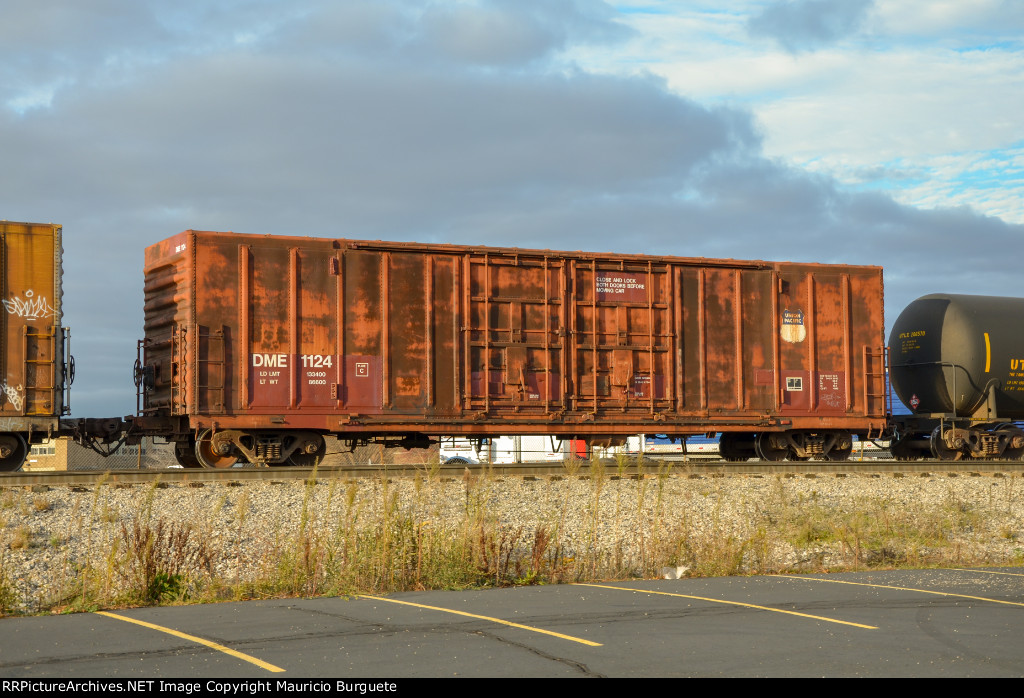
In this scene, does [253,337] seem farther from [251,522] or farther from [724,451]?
[724,451]

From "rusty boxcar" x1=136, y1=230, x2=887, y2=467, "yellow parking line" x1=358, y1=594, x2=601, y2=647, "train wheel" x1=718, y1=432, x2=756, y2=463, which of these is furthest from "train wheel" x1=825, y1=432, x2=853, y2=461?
"yellow parking line" x1=358, y1=594, x2=601, y2=647

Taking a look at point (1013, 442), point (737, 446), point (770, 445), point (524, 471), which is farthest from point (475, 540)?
point (1013, 442)

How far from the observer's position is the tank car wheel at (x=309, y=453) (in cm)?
1747

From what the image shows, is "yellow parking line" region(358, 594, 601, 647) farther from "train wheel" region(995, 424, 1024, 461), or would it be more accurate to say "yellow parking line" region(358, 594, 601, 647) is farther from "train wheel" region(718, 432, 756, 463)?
"train wheel" region(995, 424, 1024, 461)

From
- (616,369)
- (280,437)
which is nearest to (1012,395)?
(616,369)

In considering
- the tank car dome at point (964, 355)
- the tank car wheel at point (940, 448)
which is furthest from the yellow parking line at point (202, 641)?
the tank car dome at point (964, 355)

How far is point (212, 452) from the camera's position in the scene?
1700cm

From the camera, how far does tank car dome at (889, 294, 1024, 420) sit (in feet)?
69.3

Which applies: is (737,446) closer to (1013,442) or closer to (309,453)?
(1013,442)

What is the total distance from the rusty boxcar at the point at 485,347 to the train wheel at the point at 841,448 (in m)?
0.04

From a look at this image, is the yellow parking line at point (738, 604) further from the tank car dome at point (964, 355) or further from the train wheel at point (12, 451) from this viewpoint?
the tank car dome at point (964, 355)

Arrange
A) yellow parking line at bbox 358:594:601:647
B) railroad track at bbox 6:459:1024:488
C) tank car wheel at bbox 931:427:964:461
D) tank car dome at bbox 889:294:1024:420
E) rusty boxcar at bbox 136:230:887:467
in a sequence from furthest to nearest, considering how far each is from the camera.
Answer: tank car wheel at bbox 931:427:964:461
tank car dome at bbox 889:294:1024:420
rusty boxcar at bbox 136:230:887:467
railroad track at bbox 6:459:1024:488
yellow parking line at bbox 358:594:601:647

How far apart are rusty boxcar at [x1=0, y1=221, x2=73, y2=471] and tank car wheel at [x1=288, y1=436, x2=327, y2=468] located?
3.83 metres

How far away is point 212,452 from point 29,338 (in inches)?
132
